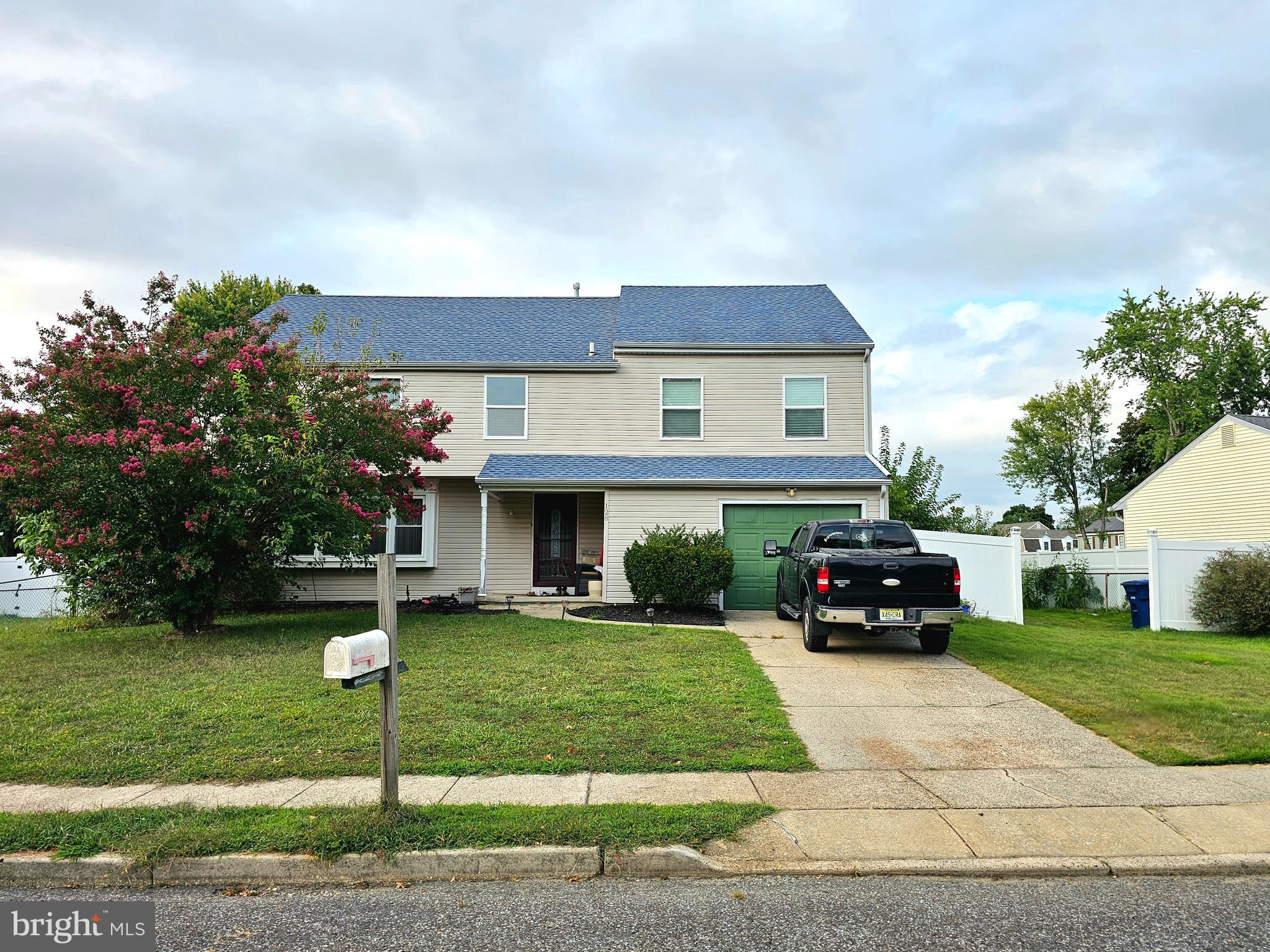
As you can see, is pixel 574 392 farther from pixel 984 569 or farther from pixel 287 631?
pixel 984 569

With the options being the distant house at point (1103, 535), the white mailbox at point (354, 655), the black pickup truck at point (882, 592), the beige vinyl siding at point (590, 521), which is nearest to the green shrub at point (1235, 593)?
the black pickup truck at point (882, 592)

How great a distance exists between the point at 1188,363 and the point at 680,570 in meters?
42.1

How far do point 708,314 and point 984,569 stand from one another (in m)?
8.66

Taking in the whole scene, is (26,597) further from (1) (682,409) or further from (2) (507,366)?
(1) (682,409)

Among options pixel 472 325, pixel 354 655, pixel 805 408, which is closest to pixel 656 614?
pixel 805 408

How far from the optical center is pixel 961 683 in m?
9.38

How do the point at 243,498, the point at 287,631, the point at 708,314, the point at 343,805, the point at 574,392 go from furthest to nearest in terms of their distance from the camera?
1. the point at 708,314
2. the point at 574,392
3. the point at 287,631
4. the point at 243,498
5. the point at 343,805

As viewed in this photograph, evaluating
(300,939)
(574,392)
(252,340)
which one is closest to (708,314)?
(574,392)

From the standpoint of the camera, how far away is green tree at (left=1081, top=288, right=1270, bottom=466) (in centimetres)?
4219

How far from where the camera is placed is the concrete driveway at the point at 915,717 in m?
6.55

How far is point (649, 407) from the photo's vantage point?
1858cm

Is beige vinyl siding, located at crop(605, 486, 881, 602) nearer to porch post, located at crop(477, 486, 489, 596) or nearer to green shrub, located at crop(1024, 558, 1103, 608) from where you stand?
porch post, located at crop(477, 486, 489, 596)

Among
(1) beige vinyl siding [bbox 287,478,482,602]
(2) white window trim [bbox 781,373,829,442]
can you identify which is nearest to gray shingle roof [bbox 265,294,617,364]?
(1) beige vinyl siding [bbox 287,478,482,602]

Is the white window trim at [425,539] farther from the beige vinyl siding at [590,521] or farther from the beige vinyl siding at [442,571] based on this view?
the beige vinyl siding at [590,521]
